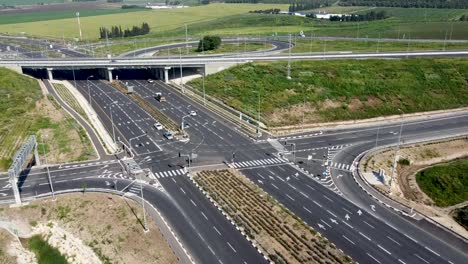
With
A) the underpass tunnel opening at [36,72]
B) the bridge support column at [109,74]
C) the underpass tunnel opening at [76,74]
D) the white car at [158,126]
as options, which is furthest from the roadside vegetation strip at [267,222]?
the underpass tunnel opening at [36,72]

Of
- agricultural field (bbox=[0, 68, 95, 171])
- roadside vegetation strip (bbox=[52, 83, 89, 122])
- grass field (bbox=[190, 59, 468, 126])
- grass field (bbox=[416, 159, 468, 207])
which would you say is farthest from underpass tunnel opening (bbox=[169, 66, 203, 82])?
grass field (bbox=[416, 159, 468, 207])

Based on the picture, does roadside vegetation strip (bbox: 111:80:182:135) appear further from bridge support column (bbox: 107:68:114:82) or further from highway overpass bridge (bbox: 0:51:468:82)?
highway overpass bridge (bbox: 0:51:468:82)

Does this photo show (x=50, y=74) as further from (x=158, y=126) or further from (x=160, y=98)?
(x=158, y=126)

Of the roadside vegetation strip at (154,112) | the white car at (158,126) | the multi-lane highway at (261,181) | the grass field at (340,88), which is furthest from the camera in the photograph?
the grass field at (340,88)

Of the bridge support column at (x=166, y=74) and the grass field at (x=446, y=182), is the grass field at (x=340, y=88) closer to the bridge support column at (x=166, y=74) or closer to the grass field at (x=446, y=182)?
the bridge support column at (x=166, y=74)

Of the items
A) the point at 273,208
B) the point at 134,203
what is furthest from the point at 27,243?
the point at 273,208

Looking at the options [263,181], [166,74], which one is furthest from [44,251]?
[166,74]
